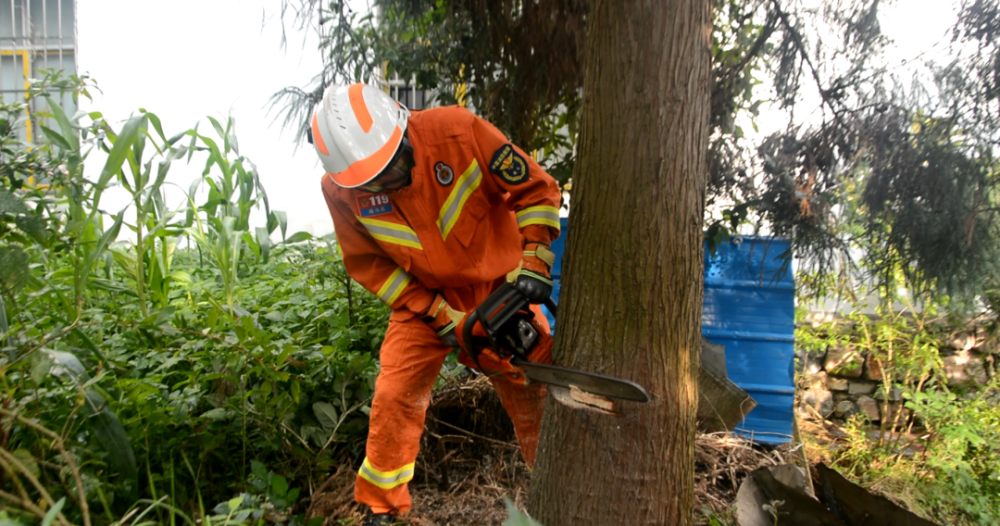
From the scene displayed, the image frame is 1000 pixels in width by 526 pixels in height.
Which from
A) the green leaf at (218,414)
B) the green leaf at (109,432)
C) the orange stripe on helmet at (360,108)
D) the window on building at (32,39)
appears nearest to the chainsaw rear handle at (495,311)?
the orange stripe on helmet at (360,108)

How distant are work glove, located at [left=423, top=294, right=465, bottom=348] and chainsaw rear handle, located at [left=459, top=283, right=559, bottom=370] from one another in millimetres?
255

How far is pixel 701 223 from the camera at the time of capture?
153 cm

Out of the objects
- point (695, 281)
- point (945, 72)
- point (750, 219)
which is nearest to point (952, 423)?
point (750, 219)

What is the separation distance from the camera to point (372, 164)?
6.19 feet

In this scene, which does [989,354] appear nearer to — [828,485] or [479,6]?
[828,485]

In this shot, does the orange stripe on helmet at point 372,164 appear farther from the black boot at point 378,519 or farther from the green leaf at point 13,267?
the black boot at point 378,519

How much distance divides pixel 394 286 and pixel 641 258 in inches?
41.8

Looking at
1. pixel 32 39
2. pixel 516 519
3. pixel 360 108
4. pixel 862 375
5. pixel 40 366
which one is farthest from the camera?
pixel 862 375

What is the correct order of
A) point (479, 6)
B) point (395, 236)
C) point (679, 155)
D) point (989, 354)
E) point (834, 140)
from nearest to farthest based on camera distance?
point (679, 155)
point (395, 236)
point (834, 140)
point (479, 6)
point (989, 354)

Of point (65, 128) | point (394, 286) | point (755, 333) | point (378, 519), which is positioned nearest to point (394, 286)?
point (394, 286)

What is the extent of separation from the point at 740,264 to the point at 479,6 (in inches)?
78.9

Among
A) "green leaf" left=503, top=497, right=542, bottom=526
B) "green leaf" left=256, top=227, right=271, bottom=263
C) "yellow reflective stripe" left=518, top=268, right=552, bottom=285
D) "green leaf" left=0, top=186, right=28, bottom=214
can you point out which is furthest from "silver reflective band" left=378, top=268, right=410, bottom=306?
"green leaf" left=503, top=497, right=542, bottom=526

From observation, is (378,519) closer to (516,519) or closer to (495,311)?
(495,311)

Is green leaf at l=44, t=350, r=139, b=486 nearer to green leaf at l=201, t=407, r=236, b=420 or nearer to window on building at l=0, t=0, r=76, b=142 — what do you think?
green leaf at l=201, t=407, r=236, b=420
